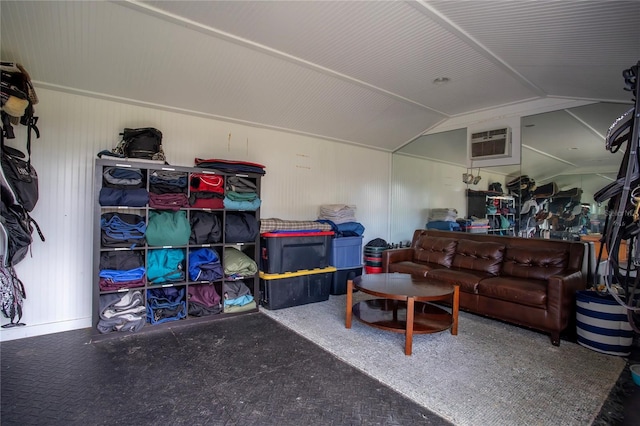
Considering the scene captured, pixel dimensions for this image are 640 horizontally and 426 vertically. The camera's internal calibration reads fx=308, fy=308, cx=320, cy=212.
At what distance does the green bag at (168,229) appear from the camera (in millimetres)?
3152

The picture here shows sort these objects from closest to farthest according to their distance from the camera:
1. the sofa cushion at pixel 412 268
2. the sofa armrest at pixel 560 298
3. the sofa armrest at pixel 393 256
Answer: the sofa armrest at pixel 560 298 < the sofa cushion at pixel 412 268 < the sofa armrest at pixel 393 256

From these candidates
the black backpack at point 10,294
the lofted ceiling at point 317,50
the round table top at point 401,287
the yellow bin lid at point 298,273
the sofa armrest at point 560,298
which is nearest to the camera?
the lofted ceiling at point 317,50

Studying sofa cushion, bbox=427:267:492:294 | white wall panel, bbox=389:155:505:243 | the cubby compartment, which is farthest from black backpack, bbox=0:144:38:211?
white wall panel, bbox=389:155:505:243

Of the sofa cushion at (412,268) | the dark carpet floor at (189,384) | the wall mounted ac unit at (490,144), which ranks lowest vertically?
the dark carpet floor at (189,384)

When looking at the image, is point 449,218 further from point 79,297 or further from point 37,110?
point 37,110

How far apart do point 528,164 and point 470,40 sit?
2.25m

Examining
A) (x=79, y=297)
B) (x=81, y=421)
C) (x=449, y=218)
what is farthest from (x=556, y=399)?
(x=79, y=297)

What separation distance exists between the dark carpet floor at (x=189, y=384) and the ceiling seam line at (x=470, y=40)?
280 cm

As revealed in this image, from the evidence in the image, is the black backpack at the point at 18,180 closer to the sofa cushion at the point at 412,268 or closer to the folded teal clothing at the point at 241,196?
the folded teal clothing at the point at 241,196

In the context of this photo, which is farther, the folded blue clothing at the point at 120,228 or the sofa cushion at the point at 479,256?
the sofa cushion at the point at 479,256

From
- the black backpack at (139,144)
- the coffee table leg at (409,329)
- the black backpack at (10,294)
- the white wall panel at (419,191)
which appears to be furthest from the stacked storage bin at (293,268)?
the black backpack at (10,294)

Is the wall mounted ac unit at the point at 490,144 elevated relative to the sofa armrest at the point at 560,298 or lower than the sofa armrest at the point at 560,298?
elevated

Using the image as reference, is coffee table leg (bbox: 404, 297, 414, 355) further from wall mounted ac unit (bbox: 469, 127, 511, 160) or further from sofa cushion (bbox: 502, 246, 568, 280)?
wall mounted ac unit (bbox: 469, 127, 511, 160)

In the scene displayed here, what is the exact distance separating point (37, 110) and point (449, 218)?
550 cm
